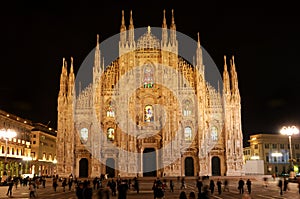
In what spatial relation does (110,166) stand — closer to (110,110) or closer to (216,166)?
(110,110)

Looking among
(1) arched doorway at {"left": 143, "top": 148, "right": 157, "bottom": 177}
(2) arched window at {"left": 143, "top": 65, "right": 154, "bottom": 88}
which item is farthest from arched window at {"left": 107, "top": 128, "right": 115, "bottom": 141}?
(2) arched window at {"left": 143, "top": 65, "right": 154, "bottom": 88}

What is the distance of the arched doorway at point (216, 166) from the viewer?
6140 centimetres

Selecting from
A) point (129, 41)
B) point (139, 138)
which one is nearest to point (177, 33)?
point (129, 41)

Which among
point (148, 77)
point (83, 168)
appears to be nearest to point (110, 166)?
point (83, 168)

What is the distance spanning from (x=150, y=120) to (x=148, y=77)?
742cm

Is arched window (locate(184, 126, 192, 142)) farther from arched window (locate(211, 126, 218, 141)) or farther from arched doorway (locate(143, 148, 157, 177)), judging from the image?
arched doorway (locate(143, 148, 157, 177))

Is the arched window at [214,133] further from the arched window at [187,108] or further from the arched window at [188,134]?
the arched window at [187,108]

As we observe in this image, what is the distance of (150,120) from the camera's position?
205 ft

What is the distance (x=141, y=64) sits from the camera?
63625 mm

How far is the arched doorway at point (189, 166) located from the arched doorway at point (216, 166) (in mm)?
3464

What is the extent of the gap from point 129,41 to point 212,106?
18.0 meters

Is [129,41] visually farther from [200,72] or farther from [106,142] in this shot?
[106,142]

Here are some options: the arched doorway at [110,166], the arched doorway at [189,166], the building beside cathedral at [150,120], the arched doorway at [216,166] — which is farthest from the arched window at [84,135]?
the arched doorway at [216,166]

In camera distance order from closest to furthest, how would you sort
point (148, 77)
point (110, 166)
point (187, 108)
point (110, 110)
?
point (110, 166)
point (187, 108)
point (110, 110)
point (148, 77)
